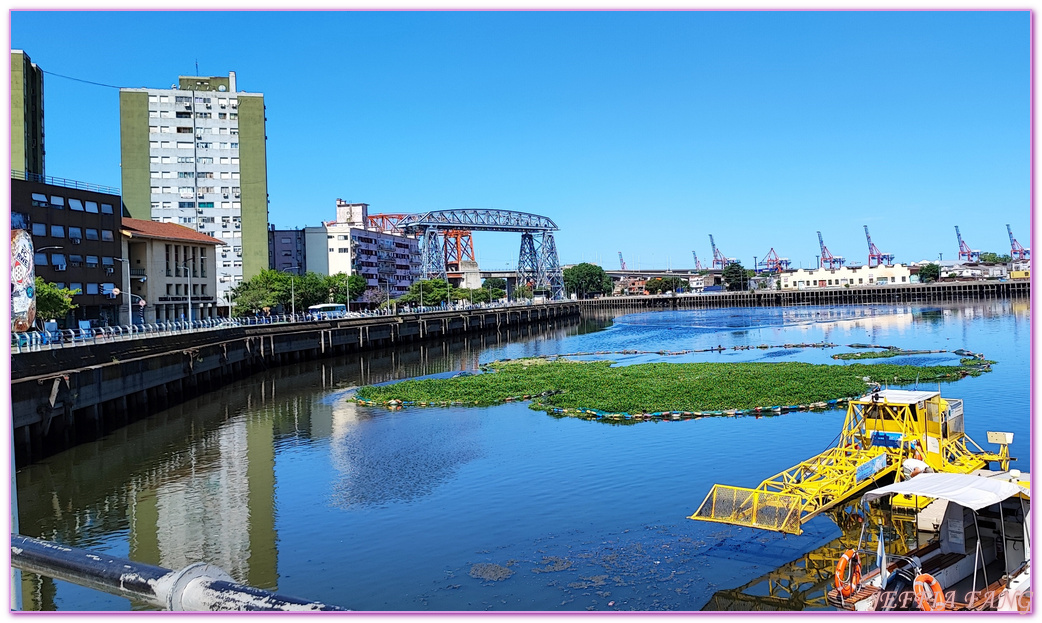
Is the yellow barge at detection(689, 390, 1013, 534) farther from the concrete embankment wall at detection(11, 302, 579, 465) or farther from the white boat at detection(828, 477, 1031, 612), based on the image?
the concrete embankment wall at detection(11, 302, 579, 465)

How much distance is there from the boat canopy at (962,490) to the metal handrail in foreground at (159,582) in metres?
13.2

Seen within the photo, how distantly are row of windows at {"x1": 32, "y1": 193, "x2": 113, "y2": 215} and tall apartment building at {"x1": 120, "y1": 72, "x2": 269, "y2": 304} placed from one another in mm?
39024

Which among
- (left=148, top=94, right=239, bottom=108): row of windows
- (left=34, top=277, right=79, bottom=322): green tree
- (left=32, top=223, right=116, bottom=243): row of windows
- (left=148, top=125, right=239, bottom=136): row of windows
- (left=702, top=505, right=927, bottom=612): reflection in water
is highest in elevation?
(left=148, top=94, right=239, bottom=108): row of windows

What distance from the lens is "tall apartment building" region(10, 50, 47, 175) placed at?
8031 cm

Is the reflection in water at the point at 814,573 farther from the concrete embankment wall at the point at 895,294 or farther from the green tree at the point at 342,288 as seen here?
the concrete embankment wall at the point at 895,294

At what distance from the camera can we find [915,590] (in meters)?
13.5

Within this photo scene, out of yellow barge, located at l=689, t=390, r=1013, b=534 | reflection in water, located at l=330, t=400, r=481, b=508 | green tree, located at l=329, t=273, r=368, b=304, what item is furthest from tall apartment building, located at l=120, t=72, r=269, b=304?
yellow barge, located at l=689, t=390, r=1013, b=534

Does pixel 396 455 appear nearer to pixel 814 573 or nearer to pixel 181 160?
pixel 814 573

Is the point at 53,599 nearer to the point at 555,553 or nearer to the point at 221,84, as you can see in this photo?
the point at 555,553

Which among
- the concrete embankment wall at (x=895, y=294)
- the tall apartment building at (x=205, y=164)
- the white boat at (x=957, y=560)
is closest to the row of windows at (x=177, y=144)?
the tall apartment building at (x=205, y=164)

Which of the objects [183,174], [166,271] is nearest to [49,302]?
[166,271]

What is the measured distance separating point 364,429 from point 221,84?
87056mm

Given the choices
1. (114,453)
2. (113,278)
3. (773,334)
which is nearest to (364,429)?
(114,453)

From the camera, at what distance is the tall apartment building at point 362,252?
140 m
